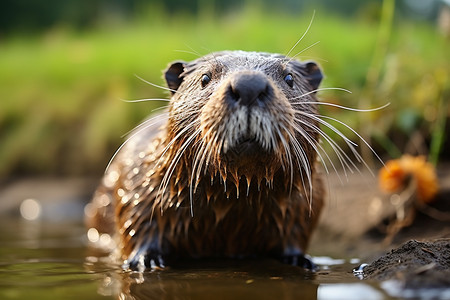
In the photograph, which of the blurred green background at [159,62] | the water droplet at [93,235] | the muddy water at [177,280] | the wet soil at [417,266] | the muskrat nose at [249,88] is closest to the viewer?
the wet soil at [417,266]

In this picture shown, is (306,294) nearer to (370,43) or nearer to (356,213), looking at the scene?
(356,213)

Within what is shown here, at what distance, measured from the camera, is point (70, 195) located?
6988 millimetres

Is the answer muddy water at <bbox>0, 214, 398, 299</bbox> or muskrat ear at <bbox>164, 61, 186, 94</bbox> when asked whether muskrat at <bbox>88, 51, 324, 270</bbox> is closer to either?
muskrat ear at <bbox>164, 61, 186, 94</bbox>

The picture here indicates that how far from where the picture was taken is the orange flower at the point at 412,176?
437cm

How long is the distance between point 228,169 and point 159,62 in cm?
574

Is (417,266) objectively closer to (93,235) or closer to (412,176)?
(412,176)

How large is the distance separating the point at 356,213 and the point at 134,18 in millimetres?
7924

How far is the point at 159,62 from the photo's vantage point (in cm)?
834

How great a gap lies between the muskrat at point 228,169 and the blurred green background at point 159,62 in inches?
33.4

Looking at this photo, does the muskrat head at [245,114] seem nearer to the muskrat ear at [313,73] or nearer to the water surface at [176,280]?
the muskrat ear at [313,73]

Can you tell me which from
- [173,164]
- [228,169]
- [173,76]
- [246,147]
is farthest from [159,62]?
[246,147]

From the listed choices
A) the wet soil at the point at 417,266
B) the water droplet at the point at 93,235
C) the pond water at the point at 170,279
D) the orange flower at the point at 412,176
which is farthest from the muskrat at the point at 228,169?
the water droplet at the point at 93,235

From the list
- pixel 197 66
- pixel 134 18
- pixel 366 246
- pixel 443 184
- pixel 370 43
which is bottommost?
pixel 366 246

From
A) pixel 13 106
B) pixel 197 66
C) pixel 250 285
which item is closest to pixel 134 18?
pixel 13 106
